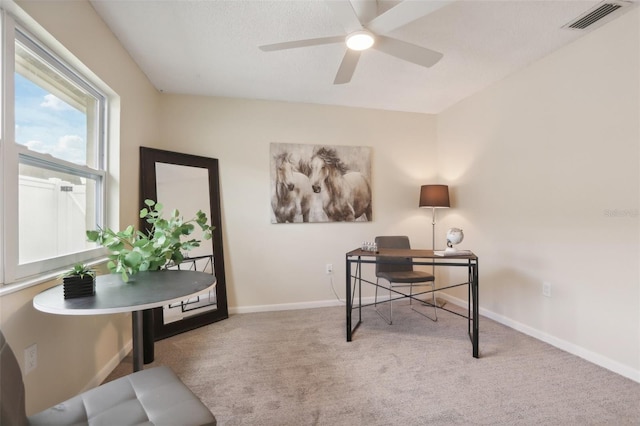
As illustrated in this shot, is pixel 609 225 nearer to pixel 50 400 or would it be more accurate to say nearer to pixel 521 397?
pixel 521 397

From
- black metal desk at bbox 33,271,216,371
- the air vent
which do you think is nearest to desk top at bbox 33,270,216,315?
black metal desk at bbox 33,271,216,371

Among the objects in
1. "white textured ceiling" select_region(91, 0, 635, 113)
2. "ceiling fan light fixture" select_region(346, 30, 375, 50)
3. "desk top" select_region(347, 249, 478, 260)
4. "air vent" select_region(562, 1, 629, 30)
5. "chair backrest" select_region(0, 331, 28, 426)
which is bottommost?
"chair backrest" select_region(0, 331, 28, 426)

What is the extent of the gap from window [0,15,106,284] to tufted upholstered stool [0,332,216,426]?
0.65 meters

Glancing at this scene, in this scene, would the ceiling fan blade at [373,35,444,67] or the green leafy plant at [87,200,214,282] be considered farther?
the ceiling fan blade at [373,35,444,67]

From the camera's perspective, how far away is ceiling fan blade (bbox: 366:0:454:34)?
1.44 metres

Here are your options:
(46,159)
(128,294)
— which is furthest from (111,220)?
(128,294)

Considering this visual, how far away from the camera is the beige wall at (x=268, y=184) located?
3221 mm

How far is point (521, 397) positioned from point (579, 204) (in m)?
1.54

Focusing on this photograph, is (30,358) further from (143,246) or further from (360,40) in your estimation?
(360,40)

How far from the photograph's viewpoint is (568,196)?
2.33 m

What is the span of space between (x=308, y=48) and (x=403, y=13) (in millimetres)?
972

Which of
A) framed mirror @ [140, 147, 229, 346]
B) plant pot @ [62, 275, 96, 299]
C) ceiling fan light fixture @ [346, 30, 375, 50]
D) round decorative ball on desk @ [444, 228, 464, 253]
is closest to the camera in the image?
plant pot @ [62, 275, 96, 299]

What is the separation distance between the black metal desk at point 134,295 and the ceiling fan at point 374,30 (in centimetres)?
151

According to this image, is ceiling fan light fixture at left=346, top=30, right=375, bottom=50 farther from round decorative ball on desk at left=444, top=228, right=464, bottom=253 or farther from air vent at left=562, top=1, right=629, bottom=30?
round decorative ball on desk at left=444, top=228, right=464, bottom=253
